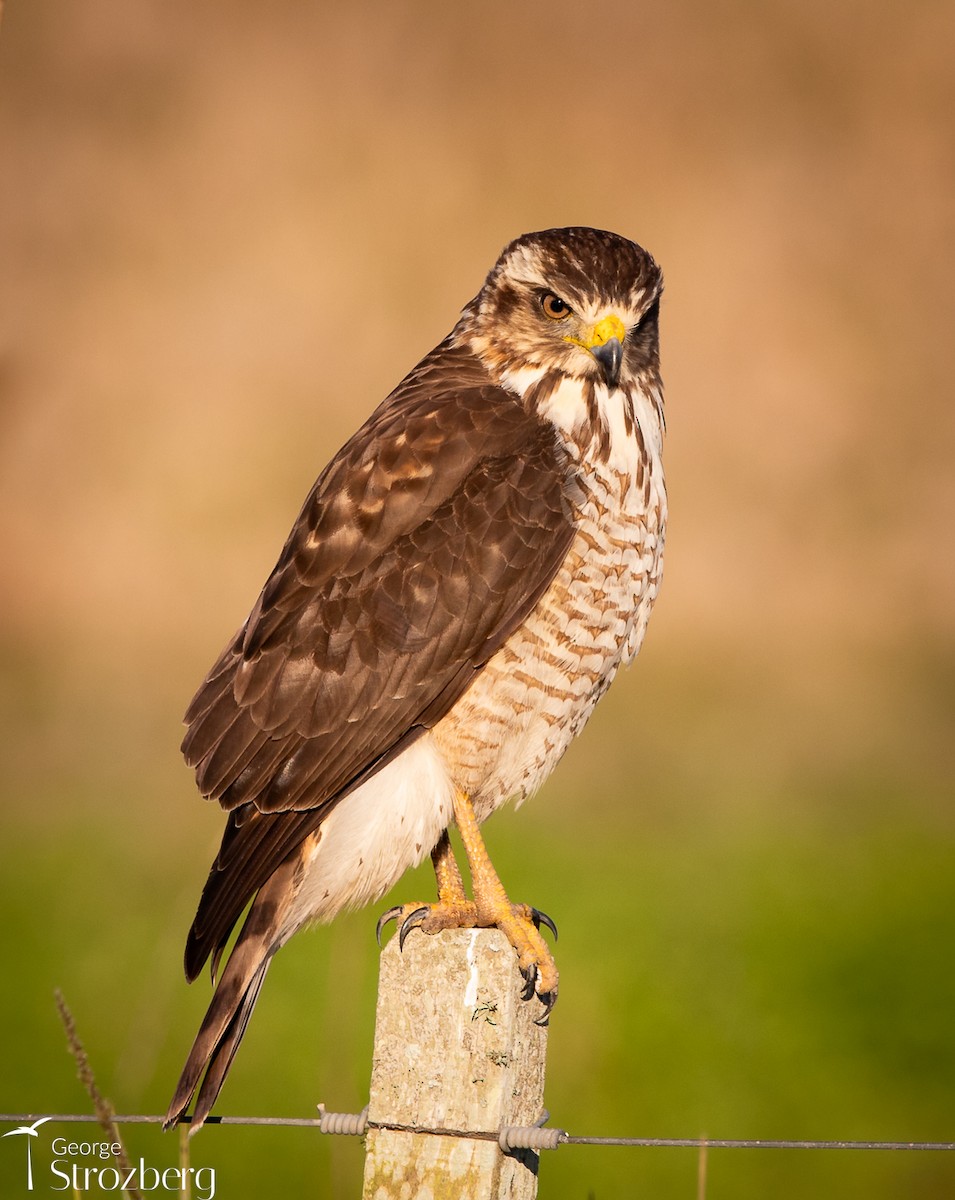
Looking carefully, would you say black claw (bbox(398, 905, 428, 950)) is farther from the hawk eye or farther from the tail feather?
the hawk eye

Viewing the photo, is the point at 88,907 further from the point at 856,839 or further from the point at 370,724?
the point at 370,724

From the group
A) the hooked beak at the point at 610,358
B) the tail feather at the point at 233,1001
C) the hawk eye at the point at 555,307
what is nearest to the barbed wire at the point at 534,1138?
the tail feather at the point at 233,1001

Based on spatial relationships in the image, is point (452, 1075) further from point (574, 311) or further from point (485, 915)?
point (574, 311)

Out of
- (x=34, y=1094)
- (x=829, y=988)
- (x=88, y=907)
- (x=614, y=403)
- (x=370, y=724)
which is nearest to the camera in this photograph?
(x=370, y=724)

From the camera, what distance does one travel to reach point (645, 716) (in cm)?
1101

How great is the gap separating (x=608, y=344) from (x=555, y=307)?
0.19 metres

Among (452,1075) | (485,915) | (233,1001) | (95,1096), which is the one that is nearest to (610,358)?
(485,915)

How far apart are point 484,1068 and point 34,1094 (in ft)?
13.4

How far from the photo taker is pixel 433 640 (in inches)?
140

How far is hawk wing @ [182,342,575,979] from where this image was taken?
11.4ft

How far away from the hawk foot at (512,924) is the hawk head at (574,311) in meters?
1.12

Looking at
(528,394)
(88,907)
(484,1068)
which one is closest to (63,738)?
(88,907)

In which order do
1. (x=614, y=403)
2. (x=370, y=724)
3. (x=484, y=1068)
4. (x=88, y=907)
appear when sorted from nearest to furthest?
(x=484, y=1068) → (x=370, y=724) → (x=614, y=403) → (x=88, y=907)

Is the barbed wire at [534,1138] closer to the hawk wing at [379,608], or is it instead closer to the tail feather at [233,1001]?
the tail feather at [233,1001]
